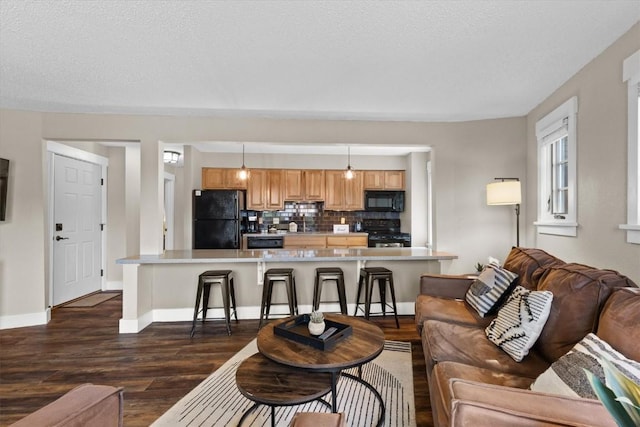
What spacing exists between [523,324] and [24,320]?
4760 mm

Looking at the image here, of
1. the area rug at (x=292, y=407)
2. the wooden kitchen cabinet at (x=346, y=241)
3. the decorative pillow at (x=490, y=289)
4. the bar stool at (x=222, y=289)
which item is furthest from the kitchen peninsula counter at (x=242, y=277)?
the wooden kitchen cabinet at (x=346, y=241)

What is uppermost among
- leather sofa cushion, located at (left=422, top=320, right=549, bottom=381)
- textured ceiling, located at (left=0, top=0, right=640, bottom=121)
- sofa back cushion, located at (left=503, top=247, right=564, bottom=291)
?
textured ceiling, located at (left=0, top=0, right=640, bottom=121)

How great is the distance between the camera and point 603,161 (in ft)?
7.44

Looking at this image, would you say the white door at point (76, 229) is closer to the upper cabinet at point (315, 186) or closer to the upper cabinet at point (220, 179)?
the upper cabinet at point (220, 179)

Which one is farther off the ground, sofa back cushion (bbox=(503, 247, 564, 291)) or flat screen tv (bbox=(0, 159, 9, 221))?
flat screen tv (bbox=(0, 159, 9, 221))

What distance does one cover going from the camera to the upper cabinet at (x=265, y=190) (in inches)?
230

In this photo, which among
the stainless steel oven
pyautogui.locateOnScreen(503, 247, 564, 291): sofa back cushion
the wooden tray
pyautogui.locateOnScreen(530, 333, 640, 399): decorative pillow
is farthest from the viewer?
the stainless steel oven

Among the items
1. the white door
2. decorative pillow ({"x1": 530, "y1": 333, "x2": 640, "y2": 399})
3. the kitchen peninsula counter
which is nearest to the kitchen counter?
the kitchen peninsula counter

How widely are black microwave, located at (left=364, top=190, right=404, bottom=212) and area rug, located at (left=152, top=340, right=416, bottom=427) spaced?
3.76 m

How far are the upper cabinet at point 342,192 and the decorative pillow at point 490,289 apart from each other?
3640 mm

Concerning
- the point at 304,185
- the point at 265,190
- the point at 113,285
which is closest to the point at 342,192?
the point at 304,185

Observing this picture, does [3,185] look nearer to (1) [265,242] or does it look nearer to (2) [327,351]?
(1) [265,242]

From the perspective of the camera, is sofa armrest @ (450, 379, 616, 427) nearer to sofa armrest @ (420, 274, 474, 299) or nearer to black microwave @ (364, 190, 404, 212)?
sofa armrest @ (420, 274, 474, 299)

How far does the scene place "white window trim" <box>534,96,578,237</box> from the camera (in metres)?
2.60
